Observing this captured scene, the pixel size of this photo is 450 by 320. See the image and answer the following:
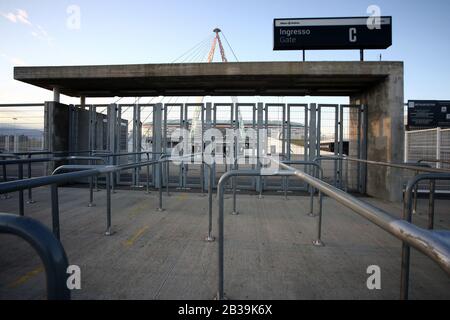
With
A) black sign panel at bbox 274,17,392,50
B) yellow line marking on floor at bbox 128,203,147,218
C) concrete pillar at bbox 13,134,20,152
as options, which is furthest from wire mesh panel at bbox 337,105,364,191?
concrete pillar at bbox 13,134,20,152

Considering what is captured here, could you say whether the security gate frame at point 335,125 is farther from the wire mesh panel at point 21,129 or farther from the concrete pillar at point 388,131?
the wire mesh panel at point 21,129

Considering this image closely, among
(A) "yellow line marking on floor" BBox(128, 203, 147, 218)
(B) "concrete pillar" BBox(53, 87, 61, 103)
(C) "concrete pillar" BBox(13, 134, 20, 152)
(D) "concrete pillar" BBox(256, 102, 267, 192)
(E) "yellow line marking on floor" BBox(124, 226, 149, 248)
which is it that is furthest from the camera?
(C) "concrete pillar" BBox(13, 134, 20, 152)

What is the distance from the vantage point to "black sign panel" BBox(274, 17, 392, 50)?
23.5 ft

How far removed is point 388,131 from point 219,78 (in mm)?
4534

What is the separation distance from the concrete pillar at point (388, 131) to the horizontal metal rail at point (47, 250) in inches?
276

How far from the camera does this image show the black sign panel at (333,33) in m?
7.15

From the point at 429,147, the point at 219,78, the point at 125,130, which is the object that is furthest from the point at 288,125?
the point at 429,147

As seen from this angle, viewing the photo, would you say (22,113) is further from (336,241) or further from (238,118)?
(336,241)

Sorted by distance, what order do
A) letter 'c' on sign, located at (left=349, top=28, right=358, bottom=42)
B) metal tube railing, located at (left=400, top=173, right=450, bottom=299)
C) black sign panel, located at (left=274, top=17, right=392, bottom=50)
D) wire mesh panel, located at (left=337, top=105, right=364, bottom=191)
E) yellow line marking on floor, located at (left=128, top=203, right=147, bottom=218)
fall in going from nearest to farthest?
metal tube railing, located at (left=400, top=173, right=450, bottom=299), yellow line marking on floor, located at (left=128, top=203, right=147, bottom=218), black sign panel, located at (left=274, top=17, right=392, bottom=50), letter 'c' on sign, located at (left=349, top=28, right=358, bottom=42), wire mesh panel, located at (left=337, top=105, right=364, bottom=191)

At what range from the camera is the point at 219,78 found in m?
A: 6.88

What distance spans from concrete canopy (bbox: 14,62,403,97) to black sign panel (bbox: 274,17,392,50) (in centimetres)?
122

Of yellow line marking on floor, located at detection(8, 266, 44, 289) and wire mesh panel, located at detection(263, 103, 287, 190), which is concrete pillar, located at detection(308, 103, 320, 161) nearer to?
wire mesh panel, located at detection(263, 103, 287, 190)
